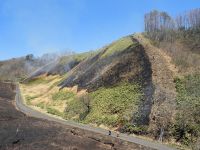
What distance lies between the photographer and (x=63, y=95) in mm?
81312

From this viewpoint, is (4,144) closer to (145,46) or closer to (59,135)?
(59,135)

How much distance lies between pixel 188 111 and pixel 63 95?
126 ft

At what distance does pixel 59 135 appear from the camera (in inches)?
1554

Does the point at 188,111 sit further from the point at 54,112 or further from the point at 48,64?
the point at 48,64

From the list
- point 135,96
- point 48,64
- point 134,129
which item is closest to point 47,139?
point 134,129

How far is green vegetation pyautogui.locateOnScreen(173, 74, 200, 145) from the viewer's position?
1769 inches

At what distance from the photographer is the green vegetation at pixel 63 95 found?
78.4 meters

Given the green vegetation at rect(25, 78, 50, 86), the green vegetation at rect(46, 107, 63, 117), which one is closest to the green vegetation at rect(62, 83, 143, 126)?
the green vegetation at rect(46, 107, 63, 117)

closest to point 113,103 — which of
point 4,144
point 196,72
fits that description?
point 196,72

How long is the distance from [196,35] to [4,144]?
63.7m

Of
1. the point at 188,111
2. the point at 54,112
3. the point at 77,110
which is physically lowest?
the point at 54,112

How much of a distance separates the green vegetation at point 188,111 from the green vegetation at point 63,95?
1079 inches

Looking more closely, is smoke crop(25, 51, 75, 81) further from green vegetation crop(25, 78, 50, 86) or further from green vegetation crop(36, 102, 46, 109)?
green vegetation crop(36, 102, 46, 109)

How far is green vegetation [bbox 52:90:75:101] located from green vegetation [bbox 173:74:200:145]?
27394 millimetres
